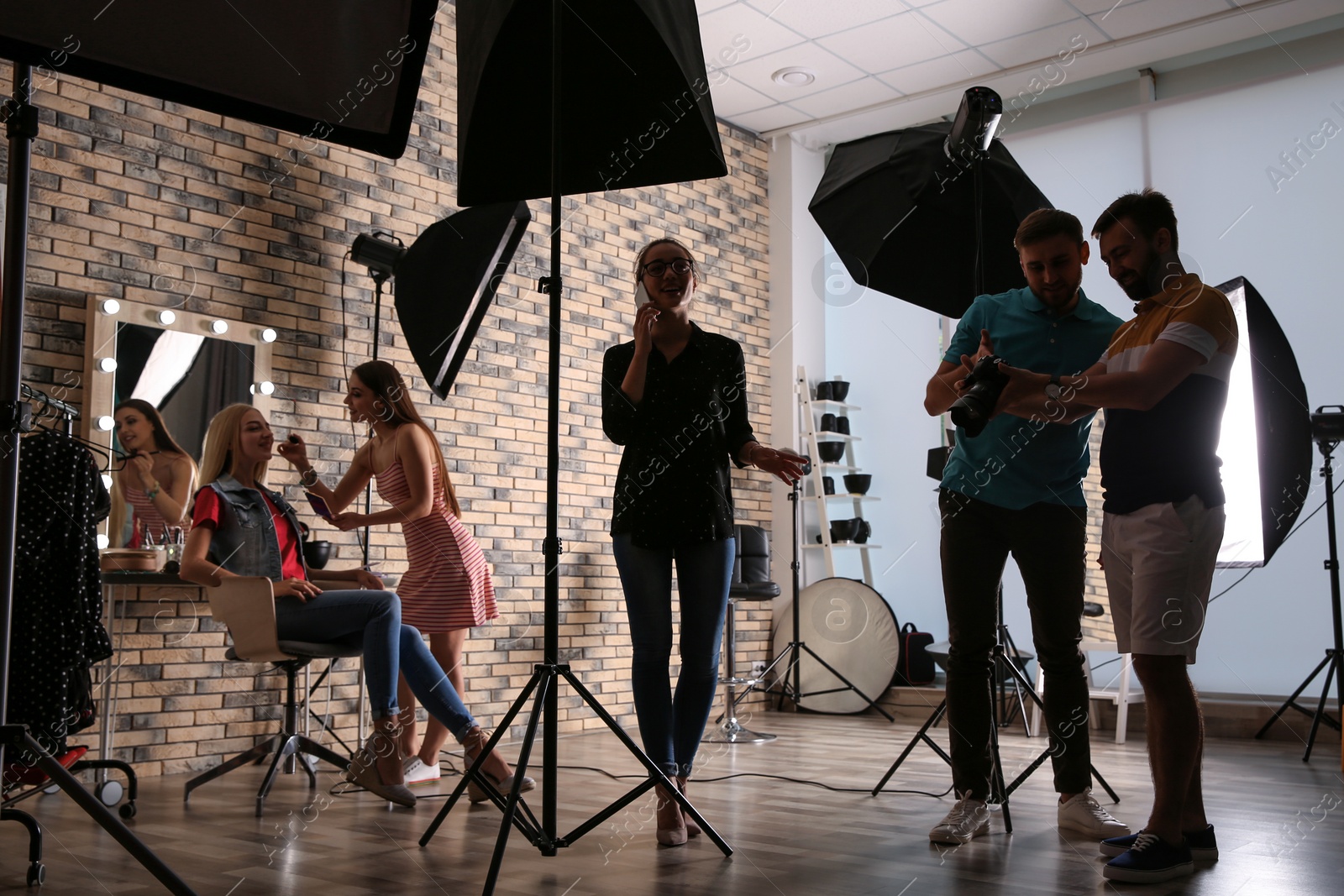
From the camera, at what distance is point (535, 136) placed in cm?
273

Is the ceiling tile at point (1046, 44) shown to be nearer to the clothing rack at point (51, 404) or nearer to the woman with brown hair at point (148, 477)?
the woman with brown hair at point (148, 477)

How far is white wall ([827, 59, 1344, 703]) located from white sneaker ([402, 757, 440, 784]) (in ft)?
13.5

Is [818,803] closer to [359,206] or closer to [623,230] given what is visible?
[359,206]

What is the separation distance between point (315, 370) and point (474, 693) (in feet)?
5.51

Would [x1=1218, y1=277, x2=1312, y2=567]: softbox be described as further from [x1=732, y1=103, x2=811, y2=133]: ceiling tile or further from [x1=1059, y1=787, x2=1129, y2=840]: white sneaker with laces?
[x1=732, y1=103, x2=811, y2=133]: ceiling tile

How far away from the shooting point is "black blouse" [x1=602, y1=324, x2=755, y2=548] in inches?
104

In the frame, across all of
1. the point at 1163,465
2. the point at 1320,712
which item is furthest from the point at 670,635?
the point at 1320,712

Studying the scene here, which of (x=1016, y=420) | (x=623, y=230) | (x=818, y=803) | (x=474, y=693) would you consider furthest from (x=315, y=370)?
(x=1016, y=420)

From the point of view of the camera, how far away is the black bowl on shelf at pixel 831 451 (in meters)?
7.07

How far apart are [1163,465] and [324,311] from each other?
3664mm

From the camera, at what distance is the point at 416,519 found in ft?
12.0

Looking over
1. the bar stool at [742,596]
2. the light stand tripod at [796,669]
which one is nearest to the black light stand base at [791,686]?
the light stand tripod at [796,669]

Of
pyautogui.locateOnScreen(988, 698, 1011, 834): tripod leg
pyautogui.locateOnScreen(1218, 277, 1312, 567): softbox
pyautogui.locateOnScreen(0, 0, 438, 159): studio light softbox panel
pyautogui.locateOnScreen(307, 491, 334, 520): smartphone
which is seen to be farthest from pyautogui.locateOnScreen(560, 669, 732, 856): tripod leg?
pyautogui.locateOnScreen(1218, 277, 1312, 567): softbox

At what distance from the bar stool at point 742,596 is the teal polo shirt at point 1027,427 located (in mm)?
2230
